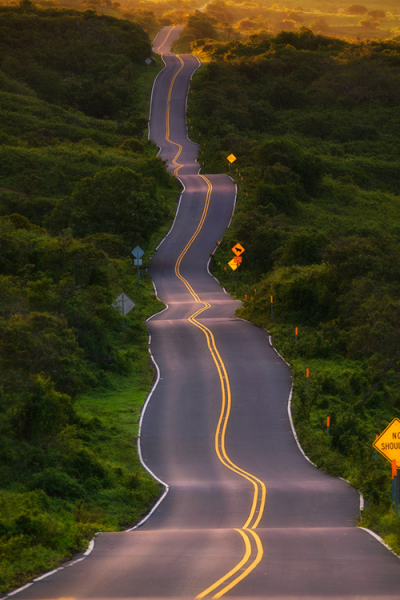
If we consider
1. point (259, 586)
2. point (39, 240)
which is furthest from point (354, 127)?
point (259, 586)

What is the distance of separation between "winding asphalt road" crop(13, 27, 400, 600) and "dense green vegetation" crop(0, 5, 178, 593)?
1.03 meters

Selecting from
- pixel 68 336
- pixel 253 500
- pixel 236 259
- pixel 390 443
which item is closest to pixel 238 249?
pixel 236 259

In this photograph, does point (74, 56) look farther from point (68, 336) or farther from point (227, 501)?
point (227, 501)

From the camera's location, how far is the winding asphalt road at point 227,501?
37.4 ft

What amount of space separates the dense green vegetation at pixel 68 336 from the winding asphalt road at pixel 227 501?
1.03 metres

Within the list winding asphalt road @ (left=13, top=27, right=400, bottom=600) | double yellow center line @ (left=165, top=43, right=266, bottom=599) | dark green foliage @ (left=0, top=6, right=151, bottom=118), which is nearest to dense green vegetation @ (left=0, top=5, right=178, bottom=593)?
winding asphalt road @ (left=13, top=27, right=400, bottom=600)

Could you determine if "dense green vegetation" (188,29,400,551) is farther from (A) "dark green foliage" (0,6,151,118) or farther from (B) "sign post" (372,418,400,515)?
(A) "dark green foliage" (0,6,151,118)

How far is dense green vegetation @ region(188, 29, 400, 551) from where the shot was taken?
2788 centimetres

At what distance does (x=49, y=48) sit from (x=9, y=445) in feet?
352

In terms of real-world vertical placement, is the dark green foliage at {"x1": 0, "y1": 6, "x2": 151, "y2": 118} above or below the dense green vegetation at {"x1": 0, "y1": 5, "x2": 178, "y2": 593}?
above

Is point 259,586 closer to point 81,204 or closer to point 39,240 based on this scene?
point 39,240

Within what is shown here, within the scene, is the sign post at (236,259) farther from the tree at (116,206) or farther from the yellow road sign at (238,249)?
the tree at (116,206)

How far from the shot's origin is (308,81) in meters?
113

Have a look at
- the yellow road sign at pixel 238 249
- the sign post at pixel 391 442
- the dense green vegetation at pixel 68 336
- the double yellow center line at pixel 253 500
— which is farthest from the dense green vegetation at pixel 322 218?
the dense green vegetation at pixel 68 336
